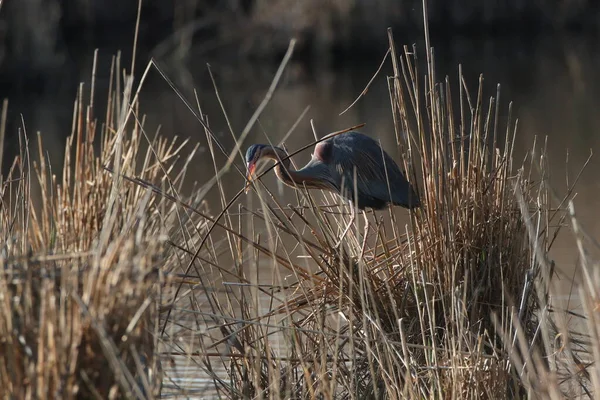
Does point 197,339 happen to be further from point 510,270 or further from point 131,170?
point 510,270

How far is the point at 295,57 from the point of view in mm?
17047

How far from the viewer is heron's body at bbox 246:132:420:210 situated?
3.54 meters

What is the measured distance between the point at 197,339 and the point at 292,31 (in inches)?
561

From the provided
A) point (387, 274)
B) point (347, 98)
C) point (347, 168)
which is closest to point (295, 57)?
point (347, 98)

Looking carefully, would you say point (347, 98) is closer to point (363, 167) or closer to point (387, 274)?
point (363, 167)

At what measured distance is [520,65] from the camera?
15195mm

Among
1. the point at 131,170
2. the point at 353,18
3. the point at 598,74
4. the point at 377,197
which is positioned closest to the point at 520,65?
the point at 598,74

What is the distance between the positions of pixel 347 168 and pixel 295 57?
534 inches

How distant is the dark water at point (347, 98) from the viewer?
8.88 meters

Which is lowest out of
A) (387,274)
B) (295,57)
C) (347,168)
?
(295,57)

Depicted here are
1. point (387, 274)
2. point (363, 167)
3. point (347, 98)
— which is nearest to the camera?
point (387, 274)

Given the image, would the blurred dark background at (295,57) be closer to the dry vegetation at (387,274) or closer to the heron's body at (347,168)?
the heron's body at (347,168)

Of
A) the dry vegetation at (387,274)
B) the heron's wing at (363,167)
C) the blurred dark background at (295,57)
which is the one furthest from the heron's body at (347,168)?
the blurred dark background at (295,57)

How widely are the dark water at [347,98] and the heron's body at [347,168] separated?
2.01 metres
